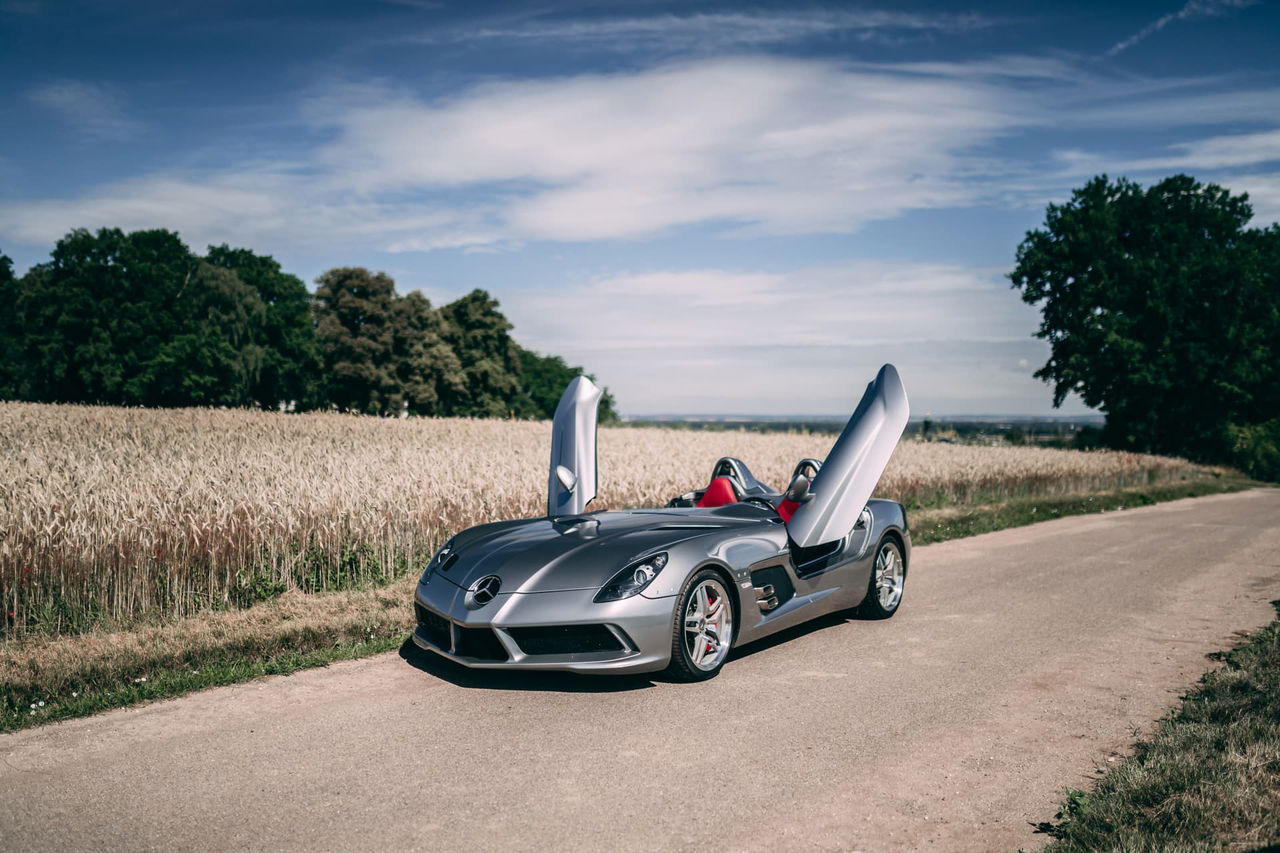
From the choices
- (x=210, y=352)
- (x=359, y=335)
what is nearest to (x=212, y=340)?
(x=210, y=352)

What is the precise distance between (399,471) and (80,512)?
4357mm

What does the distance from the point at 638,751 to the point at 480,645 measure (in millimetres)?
1434

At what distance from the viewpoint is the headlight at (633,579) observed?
537 cm

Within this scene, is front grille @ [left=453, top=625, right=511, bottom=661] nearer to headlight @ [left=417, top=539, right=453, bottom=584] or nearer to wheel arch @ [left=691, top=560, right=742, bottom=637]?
headlight @ [left=417, top=539, right=453, bottom=584]

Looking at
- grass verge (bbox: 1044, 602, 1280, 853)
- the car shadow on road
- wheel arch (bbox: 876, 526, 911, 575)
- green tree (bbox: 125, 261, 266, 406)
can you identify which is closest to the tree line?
green tree (bbox: 125, 261, 266, 406)

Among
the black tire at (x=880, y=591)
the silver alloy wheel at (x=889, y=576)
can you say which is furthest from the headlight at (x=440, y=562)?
the silver alloy wheel at (x=889, y=576)

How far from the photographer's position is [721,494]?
301 inches

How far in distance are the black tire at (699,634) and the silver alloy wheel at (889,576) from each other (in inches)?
90.0

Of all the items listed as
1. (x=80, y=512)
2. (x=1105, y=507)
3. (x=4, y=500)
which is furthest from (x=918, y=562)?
(x=1105, y=507)

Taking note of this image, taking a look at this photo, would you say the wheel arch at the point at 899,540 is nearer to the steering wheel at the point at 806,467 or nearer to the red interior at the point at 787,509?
Answer: the steering wheel at the point at 806,467

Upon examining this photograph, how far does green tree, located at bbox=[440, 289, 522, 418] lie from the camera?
5988cm

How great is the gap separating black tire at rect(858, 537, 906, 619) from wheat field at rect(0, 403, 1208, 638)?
16.2 ft

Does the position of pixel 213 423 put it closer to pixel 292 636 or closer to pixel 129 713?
pixel 292 636

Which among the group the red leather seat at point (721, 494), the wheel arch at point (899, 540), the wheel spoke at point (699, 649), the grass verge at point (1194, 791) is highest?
the red leather seat at point (721, 494)
